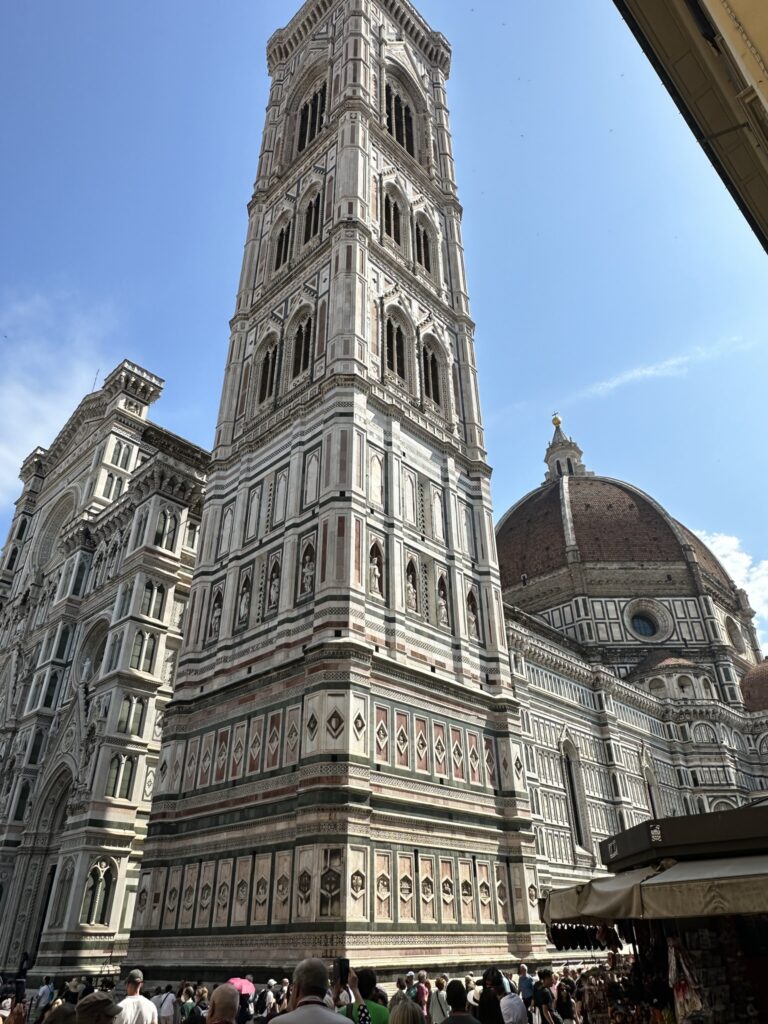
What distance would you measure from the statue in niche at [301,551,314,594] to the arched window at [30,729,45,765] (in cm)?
1587

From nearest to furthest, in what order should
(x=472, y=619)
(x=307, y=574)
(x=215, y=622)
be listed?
(x=307, y=574) < (x=215, y=622) < (x=472, y=619)

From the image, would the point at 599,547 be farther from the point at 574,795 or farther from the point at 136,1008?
the point at 136,1008

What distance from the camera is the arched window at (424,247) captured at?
1092 inches

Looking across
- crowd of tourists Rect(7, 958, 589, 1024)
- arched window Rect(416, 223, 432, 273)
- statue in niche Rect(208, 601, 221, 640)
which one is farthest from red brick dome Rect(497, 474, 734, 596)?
crowd of tourists Rect(7, 958, 589, 1024)

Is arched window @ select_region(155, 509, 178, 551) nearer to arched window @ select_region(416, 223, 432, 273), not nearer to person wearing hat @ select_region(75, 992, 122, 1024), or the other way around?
arched window @ select_region(416, 223, 432, 273)

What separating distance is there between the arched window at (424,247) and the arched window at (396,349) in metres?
4.55

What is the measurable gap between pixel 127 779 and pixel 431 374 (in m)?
17.2

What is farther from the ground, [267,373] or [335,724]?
[267,373]

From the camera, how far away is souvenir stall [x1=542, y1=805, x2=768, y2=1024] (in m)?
6.63

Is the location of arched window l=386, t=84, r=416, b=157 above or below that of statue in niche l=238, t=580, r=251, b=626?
above

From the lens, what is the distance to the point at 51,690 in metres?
28.6

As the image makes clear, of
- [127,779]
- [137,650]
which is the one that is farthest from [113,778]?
[137,650]

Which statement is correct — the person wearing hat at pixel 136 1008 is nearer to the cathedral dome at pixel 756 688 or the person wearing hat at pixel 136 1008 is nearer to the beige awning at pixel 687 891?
the beige awning at pixel 687 891

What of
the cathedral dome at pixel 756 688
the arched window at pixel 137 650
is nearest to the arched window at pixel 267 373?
the arched window at pixel 137 650
